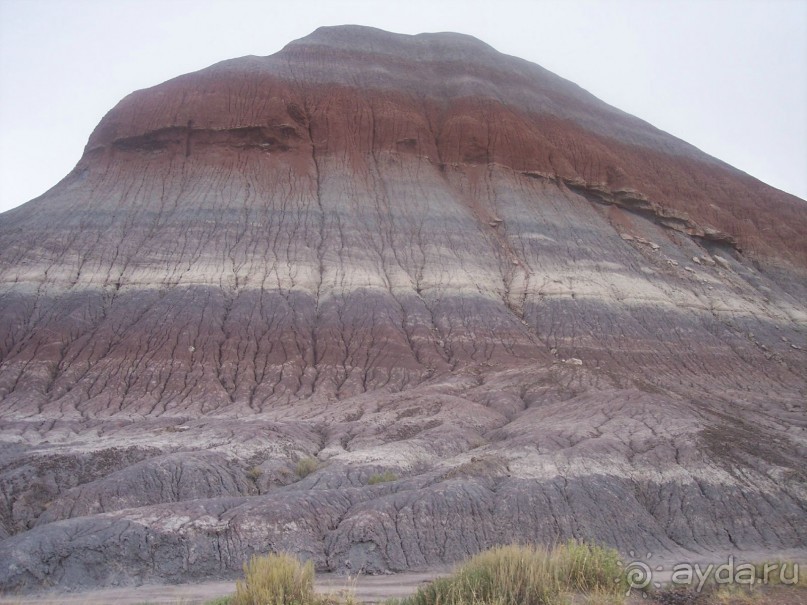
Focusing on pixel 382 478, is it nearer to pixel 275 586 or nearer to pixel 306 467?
pixel 306 467

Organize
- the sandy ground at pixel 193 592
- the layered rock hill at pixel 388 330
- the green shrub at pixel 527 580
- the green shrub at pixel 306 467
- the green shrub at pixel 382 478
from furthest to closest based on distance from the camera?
the green shrub at pixel 306 467 → the green shrub at pixel 382 478 → the layered rock hill at pixel 388 330 → the sandy ground at pixel 193 592 → the green shrub at pixel 527 580

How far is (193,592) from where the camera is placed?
1795 centimetres

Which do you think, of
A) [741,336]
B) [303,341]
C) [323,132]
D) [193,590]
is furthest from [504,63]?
[193,590]

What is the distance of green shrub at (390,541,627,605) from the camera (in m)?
12.4

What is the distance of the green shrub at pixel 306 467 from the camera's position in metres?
27.8

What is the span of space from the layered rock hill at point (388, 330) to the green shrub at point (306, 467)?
173mm

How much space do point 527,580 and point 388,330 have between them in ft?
116

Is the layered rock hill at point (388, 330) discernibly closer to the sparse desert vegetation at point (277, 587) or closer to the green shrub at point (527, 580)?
the sparse desert vegetation at point (277, 587)

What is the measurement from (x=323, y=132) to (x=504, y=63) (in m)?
26.5

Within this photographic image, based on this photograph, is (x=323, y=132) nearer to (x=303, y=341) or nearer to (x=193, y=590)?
(x=303, y=341)

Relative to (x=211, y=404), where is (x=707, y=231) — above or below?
above

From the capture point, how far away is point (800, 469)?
84.9 feet

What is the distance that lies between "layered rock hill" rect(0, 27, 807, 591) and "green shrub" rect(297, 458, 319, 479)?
17 cm

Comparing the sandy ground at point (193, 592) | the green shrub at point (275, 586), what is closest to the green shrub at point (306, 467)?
the sandy ground at point (193, 592)
